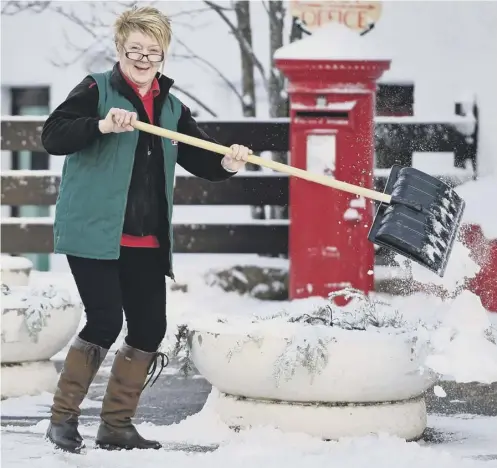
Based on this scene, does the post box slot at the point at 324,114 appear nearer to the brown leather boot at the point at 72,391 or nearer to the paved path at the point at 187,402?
the paved path at the point at 187,402

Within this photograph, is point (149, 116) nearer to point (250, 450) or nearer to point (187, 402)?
point (250, 450)

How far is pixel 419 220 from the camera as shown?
4066mm

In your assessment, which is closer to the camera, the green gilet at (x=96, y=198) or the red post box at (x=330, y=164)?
the green gilet at (x=96, y=198)

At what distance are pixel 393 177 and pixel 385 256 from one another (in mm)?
3840

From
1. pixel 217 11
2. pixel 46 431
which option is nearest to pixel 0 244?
pixel 217 11

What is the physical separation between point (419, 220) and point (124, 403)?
118cm

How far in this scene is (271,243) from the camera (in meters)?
8.25

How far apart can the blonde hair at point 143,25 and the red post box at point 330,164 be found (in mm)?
3143

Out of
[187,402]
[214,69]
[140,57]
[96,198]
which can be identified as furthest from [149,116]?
[214,69]

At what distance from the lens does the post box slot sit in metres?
7.03

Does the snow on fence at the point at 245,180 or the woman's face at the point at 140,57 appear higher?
the woman's face at the point at 140,57

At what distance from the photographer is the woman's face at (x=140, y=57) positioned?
12.4ft

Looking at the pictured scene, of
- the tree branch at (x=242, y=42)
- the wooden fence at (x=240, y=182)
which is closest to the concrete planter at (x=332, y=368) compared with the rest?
the wooden fence at (x=240, y=182)

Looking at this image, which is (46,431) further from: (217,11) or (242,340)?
(217,11)
